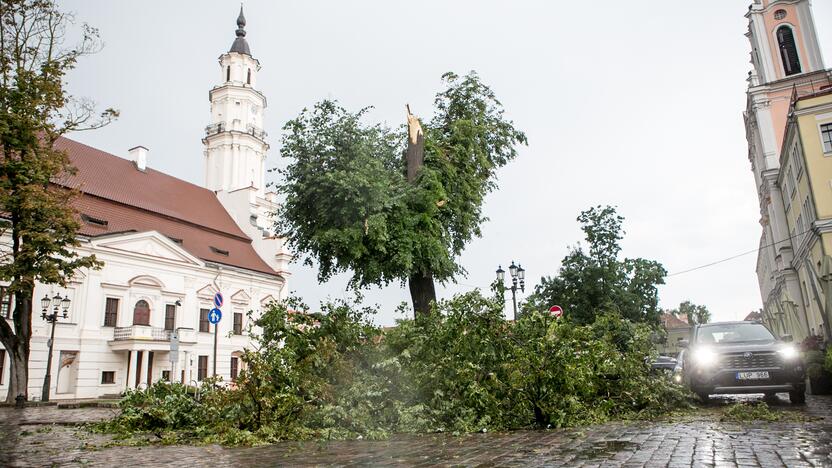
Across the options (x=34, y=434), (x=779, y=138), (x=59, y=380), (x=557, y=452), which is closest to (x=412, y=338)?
(x=557, y=452)

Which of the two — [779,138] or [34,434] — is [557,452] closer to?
[34,434]

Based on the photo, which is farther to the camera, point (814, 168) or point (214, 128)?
point (214, 128)

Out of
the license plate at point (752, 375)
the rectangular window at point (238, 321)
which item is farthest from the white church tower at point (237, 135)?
the license plate at point (752, 375)

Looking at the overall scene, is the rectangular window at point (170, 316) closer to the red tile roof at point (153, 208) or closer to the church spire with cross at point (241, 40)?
the red tile roof at point (153, 208)

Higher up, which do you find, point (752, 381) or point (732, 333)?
point (732, 333)

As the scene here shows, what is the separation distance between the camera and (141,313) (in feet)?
115

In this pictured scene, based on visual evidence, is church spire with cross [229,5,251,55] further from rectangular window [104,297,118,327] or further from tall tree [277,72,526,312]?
tall tree [277,72,526,312]

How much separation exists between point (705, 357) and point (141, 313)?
34.1m

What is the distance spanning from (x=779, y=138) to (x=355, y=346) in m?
40.0

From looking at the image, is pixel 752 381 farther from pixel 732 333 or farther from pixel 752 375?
pixel 732 333

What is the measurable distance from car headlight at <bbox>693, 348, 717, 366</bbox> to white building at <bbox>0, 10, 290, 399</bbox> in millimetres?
18199

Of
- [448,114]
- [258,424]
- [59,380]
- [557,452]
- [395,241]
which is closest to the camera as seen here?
[557,452]

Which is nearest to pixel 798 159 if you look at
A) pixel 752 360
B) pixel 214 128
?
pixel 752 360

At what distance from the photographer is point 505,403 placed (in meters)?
9.16
